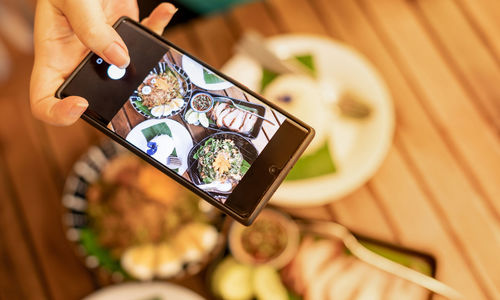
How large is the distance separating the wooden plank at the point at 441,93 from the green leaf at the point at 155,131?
2.47ft

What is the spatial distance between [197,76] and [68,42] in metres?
0.30

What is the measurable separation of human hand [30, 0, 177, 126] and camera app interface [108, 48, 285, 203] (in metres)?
0.06

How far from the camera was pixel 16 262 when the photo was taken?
1.08 meters

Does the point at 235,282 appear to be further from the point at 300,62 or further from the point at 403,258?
the point at 300,62

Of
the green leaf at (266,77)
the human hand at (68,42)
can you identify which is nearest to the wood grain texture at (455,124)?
the green leaf at (266,77)

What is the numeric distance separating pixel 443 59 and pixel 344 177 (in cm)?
46

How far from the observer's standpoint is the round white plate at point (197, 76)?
678 mm

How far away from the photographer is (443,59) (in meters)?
1.13

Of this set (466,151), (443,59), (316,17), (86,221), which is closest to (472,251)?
(466,151)

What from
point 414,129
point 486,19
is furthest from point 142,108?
point 486,19

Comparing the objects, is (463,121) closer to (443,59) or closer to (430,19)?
(443,59)

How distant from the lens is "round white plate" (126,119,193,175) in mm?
660

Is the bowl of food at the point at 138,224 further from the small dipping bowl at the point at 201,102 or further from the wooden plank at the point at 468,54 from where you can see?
the wooden plank at the point at 468,54

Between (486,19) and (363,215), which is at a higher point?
(486,19)
